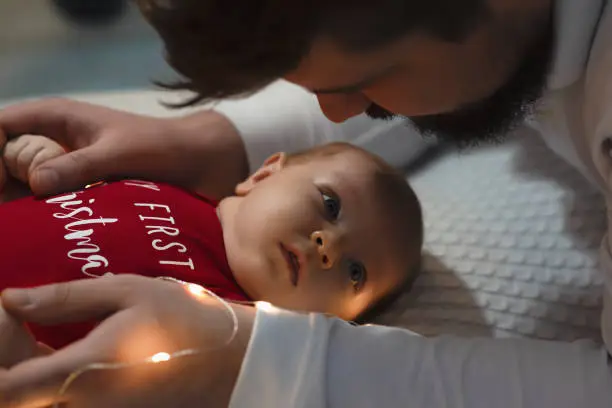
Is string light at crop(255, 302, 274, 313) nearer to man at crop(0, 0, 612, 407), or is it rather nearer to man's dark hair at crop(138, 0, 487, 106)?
man at crop(0, 0, 612, 407)

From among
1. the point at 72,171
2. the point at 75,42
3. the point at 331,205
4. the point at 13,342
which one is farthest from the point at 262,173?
the point at 75,42

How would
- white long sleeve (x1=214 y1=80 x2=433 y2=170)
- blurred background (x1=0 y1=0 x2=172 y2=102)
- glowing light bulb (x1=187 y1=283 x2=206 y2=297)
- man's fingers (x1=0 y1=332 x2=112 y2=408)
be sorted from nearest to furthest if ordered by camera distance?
man's fingers (x1=0 y1=332 x2=112 y2=408)
glowing light bulb (x1=187 y1=283 x2=206 y2=297)
white long sleeve (x1=214 y1=80 x2=433 y2=170)
blurred background (x1=0 y1=0 x2=172 y2=102)

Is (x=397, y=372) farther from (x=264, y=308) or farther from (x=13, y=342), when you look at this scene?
(x=13, y=342)

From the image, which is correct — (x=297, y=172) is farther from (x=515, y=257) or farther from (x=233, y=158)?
(x=515, y=257)

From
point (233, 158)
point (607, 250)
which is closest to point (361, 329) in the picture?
point (607, 250)

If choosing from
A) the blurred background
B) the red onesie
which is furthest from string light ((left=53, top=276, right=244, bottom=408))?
the blurred background

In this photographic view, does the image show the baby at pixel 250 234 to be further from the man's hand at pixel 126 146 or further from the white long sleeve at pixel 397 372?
the white long sleeve at pixel 397 372

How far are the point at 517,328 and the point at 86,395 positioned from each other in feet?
1.43

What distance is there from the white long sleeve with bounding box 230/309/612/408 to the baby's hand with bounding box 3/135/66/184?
342 millimetres

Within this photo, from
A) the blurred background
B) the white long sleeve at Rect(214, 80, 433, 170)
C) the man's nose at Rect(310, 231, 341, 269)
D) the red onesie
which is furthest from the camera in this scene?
the blurred background

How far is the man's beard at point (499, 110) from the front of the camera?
2.05 ft

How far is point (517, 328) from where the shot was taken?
2.49 feet


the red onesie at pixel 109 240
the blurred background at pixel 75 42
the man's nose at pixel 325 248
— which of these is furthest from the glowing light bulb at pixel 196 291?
the blurred background at pixel 75 42

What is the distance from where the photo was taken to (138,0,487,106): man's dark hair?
479mm
